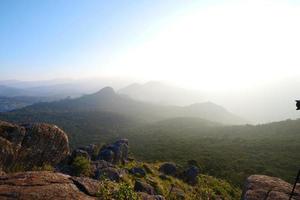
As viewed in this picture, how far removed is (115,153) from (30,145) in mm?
27773

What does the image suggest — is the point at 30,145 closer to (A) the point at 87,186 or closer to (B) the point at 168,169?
(A) the point at 87,186

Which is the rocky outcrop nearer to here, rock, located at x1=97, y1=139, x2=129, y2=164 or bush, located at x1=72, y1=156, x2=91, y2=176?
bush, located at x1=72, y1=156, x2=91, y2=176

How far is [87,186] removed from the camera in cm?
1228

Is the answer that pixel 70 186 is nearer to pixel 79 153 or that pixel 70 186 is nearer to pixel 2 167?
pixel 2 167

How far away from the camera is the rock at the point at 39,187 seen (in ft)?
34.3

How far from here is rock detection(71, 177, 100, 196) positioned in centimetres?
1196

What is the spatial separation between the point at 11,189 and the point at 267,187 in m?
10.9

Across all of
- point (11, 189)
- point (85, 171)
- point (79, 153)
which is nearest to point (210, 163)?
point (79, 153)

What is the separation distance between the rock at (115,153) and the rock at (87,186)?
118 ft

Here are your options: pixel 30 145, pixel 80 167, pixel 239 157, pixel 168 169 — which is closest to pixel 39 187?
pixel 30 145

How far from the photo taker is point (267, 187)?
14336 millimetres

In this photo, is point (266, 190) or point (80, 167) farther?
point (80, 167)

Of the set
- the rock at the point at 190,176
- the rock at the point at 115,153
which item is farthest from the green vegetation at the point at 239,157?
the rock at the point at 115,153

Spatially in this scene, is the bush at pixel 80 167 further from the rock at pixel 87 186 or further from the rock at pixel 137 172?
the rock at pixel 87 186
